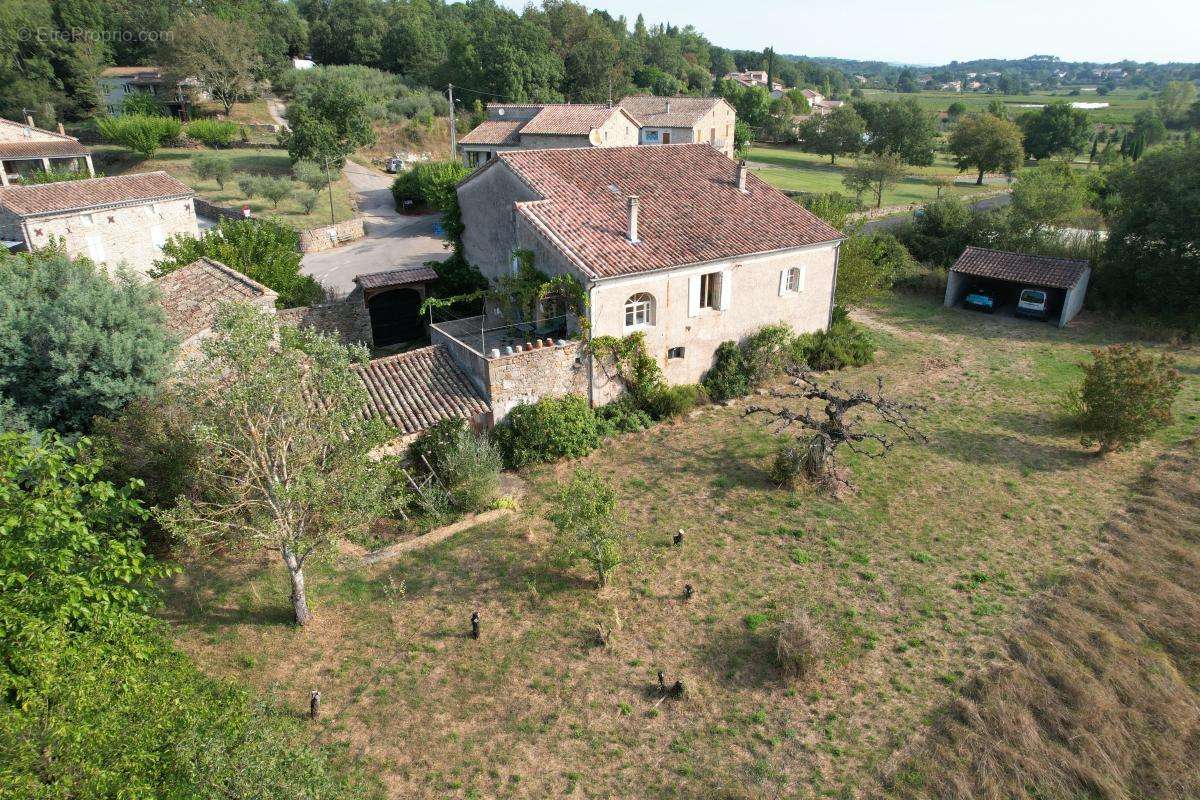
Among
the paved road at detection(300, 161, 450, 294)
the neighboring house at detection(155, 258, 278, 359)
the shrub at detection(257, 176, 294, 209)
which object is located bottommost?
the paved road at detection(300, 161, 450, 294)

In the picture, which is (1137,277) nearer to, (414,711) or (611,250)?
(611,250)

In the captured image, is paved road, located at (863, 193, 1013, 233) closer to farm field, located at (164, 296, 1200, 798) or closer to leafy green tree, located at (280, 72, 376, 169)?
farm field, located at (164, 296, 1200, 798)

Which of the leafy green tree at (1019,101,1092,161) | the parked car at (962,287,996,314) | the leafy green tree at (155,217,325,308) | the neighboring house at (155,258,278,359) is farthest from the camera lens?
the leafy green tree at (1019,101,1092,161)

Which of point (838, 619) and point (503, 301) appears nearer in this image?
point (838, 619)

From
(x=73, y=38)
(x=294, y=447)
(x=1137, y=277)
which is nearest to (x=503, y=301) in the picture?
(x=294, y=447)

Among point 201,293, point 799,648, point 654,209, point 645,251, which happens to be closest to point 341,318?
point 201,293

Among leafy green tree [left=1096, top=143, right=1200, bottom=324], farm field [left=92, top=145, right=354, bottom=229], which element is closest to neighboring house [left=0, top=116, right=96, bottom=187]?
farm field [left=92, top=145, right=354, bottom=229]
